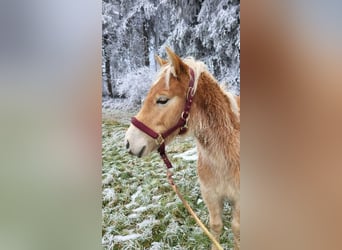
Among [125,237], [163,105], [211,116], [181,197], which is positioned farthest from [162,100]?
[125,237]

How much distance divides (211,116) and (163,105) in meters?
0.23


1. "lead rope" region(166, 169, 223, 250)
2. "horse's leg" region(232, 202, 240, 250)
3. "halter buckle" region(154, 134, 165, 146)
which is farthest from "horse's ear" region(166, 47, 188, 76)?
"horse's leg" region(232, 202, 240, 250)

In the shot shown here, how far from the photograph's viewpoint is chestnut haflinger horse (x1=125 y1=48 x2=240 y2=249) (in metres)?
1.52

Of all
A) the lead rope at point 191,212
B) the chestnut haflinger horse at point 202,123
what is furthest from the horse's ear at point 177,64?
the lead rope at point 191,212

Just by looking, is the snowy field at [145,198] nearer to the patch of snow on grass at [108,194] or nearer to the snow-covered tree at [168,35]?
the patch of snow on grass at [108,194]

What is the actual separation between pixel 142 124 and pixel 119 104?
162mm

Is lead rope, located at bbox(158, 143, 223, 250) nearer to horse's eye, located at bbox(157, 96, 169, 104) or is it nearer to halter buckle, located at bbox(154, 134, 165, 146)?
halter buckle, located at bbox(154, 134, 165, 146)

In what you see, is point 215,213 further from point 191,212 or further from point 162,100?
point 162,100

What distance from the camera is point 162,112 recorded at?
1550 mm

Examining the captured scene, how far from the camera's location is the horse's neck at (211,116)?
1525 millimetres

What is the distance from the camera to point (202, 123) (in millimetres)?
1553

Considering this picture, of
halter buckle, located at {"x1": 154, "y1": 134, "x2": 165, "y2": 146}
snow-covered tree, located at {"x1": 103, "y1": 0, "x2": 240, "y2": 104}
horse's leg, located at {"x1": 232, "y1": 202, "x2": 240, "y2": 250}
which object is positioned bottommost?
horse's leg, located at {"x1": 232, "y1": 202, "x2": 240, "y2": 250}

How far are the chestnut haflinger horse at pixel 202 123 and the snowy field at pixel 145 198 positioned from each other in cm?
5
